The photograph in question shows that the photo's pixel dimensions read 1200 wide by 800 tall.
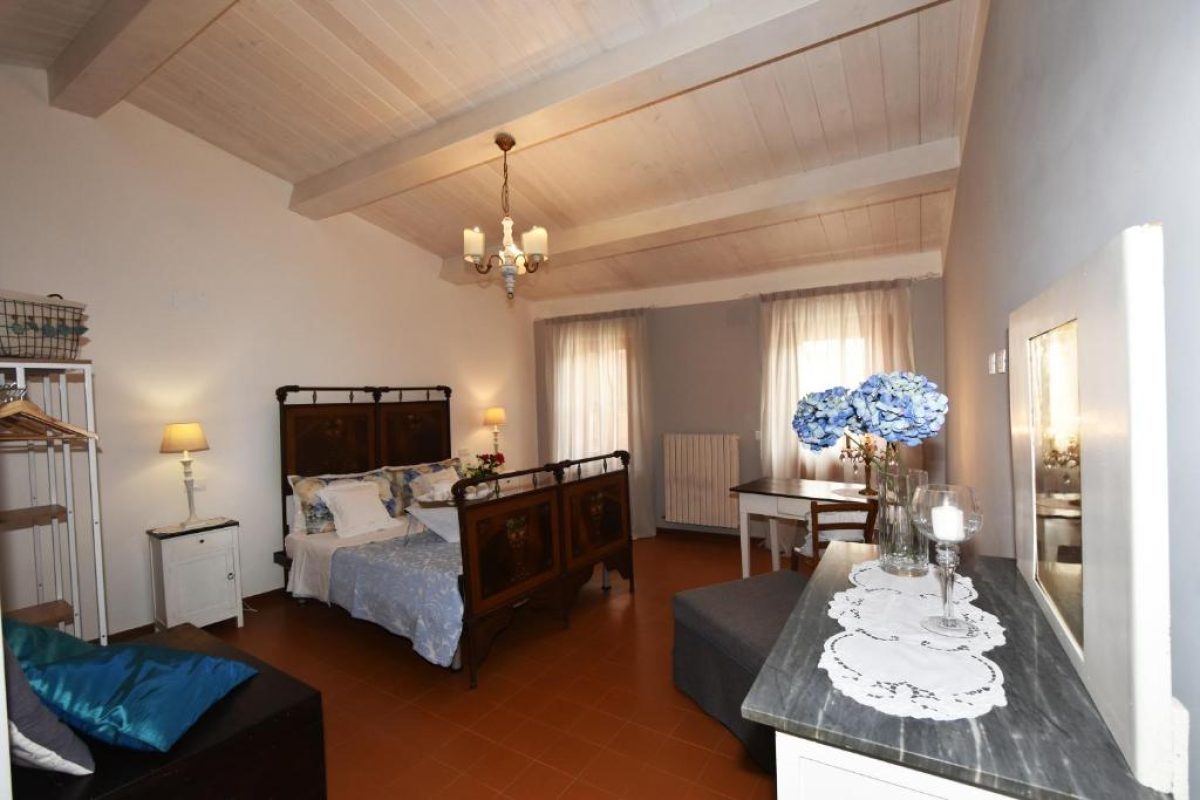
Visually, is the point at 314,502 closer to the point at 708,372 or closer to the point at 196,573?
the point at 196,573

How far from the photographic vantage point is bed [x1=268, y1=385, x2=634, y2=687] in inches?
109

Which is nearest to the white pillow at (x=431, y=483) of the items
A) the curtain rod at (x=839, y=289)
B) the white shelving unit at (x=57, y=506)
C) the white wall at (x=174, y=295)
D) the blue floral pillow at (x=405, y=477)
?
the blue floral pillow at (x=405, y=477)

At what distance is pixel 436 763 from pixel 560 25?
315 cm

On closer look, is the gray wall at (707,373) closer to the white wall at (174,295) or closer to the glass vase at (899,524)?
the white wall at (174,295)

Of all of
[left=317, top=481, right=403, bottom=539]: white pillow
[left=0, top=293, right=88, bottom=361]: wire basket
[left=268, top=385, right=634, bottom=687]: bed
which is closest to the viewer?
[left=0, top=293, right=88, bottom=361]: wire basket

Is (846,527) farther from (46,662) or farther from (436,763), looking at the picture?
(46,662)

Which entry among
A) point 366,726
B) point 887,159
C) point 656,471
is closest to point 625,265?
point 656,471

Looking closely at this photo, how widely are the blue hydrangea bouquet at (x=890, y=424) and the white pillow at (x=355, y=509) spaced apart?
126 inches

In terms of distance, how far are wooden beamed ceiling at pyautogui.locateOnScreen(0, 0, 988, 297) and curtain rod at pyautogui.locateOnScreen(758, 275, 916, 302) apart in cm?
32

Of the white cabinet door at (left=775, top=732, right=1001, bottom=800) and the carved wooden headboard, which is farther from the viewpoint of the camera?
the carved wooden headboard

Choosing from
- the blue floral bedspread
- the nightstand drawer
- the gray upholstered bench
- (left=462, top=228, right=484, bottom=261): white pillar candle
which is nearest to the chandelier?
(left=462, top=228, right=484, bottom=261): white pillar candle

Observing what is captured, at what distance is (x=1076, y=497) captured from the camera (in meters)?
0.87

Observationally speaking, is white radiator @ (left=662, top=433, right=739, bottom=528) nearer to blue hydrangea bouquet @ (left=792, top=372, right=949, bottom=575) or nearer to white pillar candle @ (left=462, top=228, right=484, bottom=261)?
white pillar candle @ (left=462, top=228, right=484, bottom=261)

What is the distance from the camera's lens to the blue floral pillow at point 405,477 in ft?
14.0
